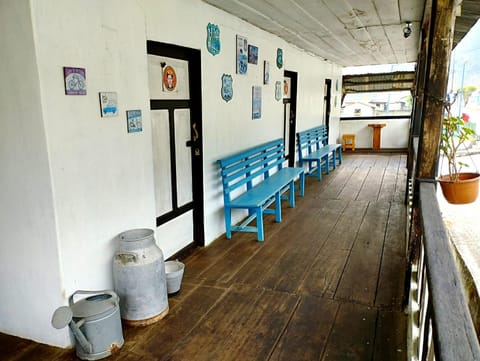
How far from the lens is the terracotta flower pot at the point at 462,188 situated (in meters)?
2.71

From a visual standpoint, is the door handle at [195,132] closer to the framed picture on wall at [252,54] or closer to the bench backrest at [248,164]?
the bench backrest at [248,164]

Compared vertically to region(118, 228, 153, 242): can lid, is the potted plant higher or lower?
higher

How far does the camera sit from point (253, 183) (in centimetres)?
490

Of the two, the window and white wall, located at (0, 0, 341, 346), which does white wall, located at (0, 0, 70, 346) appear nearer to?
white wall, located at (0, 0, 341, 346)

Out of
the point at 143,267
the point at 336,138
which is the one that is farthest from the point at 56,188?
the point at 336,138

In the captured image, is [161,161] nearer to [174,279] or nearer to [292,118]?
[174,279]

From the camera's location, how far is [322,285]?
117 inches

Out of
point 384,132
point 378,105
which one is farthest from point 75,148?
point 378,105

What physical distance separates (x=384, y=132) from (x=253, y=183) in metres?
6.62

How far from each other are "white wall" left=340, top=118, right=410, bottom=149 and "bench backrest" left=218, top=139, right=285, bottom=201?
566cm

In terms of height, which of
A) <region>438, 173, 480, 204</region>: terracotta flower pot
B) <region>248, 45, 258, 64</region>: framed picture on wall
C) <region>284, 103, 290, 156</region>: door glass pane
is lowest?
<region>438, 173, 480, 204</region>: terracotta flower pot

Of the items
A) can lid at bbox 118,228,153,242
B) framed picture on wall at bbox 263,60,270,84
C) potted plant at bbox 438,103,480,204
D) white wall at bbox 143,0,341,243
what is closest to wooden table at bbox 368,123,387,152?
white wall at bbox 143,0,341,243

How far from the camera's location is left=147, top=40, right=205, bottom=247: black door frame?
325 centimetres

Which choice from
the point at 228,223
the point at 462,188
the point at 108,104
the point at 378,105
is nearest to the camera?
the point at 108,104
